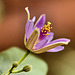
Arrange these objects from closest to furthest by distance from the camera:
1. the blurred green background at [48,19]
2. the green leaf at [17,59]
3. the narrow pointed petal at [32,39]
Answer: the narrow pointed petal at [32,39], the green leaf at [17,59], the blurred green background at [48,19]

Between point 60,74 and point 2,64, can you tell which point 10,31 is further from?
point 2,64

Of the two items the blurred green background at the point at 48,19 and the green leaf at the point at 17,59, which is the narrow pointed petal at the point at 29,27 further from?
the blurred green background at the point at 48,19

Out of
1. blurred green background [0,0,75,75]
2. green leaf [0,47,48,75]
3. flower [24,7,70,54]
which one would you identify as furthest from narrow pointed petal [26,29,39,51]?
blurred green background [0,0,75,75]

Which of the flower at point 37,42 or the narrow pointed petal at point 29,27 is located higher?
the narrow pointed petal at point 29,27

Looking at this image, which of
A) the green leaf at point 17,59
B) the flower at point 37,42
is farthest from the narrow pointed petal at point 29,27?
the green leaf at point 17,59

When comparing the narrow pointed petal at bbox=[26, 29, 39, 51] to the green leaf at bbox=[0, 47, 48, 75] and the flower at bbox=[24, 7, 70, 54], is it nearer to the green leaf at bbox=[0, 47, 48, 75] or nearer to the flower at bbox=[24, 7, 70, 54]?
the flower at bbox=[24, 7, 70, 54]

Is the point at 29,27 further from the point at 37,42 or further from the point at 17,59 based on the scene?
the point at 17,59

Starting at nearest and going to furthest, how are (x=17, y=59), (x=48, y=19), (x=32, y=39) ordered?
(x=32, y=39) → (x=17, y=59) → (x=48, y=19)

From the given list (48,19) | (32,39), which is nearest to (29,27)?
(32,39)

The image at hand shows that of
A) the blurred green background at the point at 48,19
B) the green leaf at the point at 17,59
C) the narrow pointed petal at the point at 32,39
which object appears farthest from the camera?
the blurred green background at the point at 48,19
